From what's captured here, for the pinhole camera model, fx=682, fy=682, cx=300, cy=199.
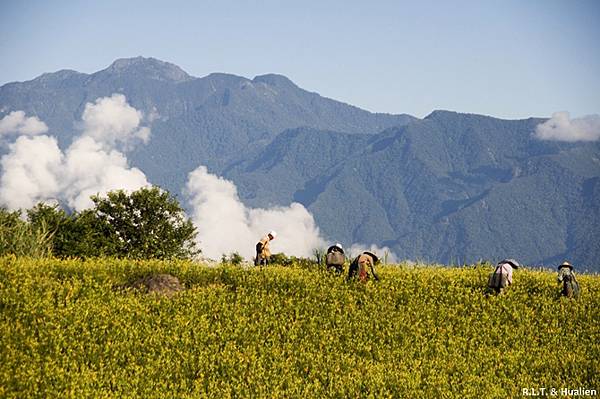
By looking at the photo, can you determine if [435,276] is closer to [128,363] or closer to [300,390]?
[300,390]

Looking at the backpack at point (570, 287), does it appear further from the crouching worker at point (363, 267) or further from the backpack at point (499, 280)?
the crouching worker at point (363, 267)

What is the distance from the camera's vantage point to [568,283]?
2492 centimetres

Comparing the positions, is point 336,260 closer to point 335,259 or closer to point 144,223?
point 335,259

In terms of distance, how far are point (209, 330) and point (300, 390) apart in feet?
15.4

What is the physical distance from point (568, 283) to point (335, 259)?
8643 millimetres

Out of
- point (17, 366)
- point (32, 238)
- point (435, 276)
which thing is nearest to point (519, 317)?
point (435, 276)

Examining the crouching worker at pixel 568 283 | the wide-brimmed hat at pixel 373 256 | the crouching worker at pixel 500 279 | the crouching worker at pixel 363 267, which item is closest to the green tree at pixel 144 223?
the crouching worker at pixel 363 267

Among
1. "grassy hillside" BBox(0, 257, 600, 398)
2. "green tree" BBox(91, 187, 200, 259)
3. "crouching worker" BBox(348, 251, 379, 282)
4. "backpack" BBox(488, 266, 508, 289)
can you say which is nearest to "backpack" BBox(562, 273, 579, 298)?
"grassy hillside" BBox(0, 257, 600, 398)

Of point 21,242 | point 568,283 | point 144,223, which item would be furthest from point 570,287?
point 144,223

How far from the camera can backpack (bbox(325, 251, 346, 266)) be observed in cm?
2675

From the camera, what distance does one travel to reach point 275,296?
23203 mm

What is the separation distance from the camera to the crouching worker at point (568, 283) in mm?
24812

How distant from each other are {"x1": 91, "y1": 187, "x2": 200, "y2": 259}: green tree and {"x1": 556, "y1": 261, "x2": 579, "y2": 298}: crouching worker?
22865mm

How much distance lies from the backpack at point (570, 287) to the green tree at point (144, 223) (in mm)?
23006
